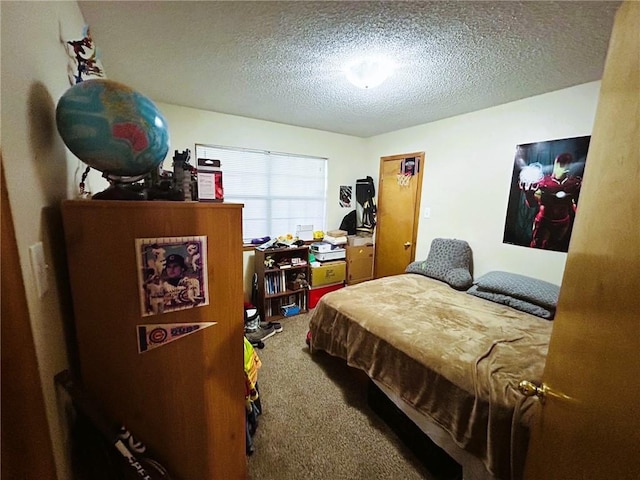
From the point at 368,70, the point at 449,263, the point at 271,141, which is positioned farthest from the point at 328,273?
the point at 368,70

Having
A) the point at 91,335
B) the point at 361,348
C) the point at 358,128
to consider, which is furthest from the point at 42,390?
the point at 358,128

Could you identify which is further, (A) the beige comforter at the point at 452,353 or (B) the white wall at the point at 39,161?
(A) the beige comforter at the point at 452,353

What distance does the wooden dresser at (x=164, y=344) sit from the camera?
33.0 inches

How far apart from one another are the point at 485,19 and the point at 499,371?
75.4 inches

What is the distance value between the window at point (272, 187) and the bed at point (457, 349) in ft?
5.59

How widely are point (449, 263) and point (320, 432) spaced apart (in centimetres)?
225

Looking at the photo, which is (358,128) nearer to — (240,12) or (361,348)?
(240,12)

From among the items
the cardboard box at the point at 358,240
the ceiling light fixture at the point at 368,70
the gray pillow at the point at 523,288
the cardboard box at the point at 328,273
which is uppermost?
the ceiling light fixture at the point at 368,70

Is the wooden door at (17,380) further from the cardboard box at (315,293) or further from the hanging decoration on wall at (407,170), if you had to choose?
the hanging decoration on wall at (407,170)

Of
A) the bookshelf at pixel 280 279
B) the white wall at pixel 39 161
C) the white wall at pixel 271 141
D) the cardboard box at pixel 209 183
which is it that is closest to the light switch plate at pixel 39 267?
the white wall at pixel 39 161

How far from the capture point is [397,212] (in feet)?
12.6

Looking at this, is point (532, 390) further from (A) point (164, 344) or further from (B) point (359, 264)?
(B) point (359, 264)

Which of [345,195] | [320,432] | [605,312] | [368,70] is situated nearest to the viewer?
[605,312]

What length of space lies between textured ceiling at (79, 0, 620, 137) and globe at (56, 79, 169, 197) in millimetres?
937
